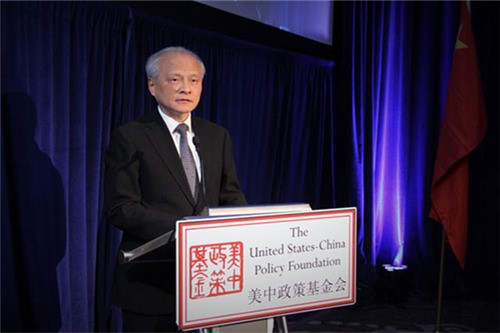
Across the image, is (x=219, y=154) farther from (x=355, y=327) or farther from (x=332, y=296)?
(x=355, y=327)

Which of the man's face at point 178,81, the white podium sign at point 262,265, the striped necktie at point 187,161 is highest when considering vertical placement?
the man's face at point 178,81

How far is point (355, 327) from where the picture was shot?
13.6 ft

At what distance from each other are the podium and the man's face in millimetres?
501

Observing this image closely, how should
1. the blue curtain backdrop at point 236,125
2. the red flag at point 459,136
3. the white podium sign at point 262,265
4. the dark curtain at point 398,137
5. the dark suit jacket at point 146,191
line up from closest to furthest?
the white podium sign at point 262,265, the dark suit jacket at point 146,191, the blue curtain backdrop at point 236,125, the red flag at point 459,136, the dark curtain at point 398,137

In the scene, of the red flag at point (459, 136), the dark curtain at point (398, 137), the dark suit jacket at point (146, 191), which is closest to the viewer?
the dark suit jacket at point (146, 191)

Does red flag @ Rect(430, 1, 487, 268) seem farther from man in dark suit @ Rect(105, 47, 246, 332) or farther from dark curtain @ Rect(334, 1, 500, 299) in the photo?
man in dark suit @ Rect(105, 47, 246, 332)

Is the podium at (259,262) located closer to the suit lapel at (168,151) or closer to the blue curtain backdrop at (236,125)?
the suit lapel at (168,151)

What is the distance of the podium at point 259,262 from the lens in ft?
4.36

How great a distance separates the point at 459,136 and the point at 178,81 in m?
2.79

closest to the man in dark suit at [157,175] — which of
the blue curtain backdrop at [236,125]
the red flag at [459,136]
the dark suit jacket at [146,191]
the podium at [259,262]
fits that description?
the dark suit jacket at [146,191]

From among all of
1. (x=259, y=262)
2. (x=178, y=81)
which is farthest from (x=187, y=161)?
(x=259, y=262)

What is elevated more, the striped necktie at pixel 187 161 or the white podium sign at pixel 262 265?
the striped necktie at pixel 187 161

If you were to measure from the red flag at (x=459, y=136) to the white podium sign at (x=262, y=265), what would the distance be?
2.74 metres

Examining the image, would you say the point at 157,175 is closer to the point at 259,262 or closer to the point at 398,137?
A: the point at 259,262
